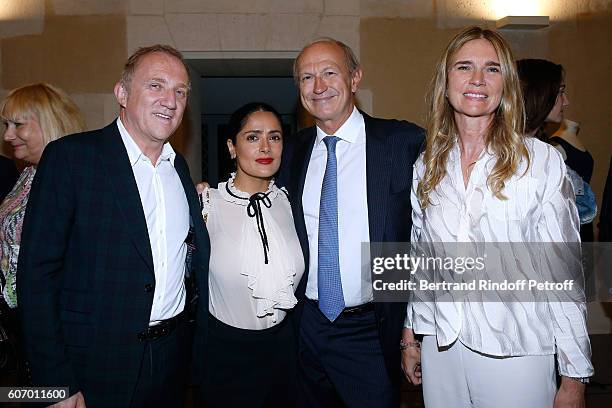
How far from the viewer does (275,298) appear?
98.6 inches

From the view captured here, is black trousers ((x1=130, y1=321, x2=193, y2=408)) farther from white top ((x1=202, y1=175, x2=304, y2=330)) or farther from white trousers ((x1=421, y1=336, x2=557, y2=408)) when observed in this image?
white trousers ((x1=421, y1=336, x2=557, y2=408))

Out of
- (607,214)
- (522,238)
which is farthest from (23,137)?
(607,214)

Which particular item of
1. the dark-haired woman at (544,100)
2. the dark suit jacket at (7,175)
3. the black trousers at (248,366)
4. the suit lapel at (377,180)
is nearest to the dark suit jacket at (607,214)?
the dark-haired woman at (544,100)

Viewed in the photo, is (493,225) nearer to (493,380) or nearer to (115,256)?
(493,380)

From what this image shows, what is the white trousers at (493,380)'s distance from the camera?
71.6 inches

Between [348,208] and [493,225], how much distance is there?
78 centimetres

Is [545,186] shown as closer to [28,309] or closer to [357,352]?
[357,352]

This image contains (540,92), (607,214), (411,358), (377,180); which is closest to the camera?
(411,358)

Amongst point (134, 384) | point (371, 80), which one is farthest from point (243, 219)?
point (371, 80)

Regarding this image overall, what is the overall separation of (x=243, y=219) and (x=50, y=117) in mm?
1091

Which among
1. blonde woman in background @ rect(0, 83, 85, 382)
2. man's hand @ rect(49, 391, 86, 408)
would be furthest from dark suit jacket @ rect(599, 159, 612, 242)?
blonde woman in background @ rect(0, 83, 85, 382)

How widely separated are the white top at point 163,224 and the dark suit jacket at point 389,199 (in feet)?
2.07

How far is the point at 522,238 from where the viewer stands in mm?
1862

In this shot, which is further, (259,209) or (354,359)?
(259,209)
